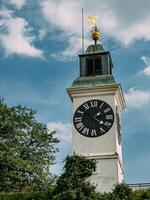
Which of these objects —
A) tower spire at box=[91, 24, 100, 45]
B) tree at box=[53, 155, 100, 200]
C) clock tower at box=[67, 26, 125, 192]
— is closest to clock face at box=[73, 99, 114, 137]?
clock tower at box=[67, 26, 125, 192]

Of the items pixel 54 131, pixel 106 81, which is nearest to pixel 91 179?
pixel 106 81

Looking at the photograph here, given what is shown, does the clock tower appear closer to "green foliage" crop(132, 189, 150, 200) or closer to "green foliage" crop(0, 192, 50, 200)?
"green foliage" crop(132, 189, 150, 200)

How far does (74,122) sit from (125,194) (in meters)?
6.96

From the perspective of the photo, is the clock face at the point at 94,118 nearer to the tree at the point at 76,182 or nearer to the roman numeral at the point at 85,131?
the roman numeral at the point at 85,131

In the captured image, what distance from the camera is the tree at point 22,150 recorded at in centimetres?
4338

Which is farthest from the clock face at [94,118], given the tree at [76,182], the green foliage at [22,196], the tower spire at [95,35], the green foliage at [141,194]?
the tower spire at [95,35]

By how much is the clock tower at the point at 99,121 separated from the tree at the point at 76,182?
256cm

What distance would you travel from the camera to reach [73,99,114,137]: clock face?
39.5 m

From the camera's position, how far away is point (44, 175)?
146 ft

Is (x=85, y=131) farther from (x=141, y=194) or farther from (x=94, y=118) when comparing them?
(x=141, y=194)

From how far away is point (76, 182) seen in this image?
35.1m

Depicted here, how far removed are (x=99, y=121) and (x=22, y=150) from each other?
794 centimetres

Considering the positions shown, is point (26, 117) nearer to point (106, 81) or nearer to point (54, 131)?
point (54, 131)

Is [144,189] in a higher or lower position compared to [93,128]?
lower
